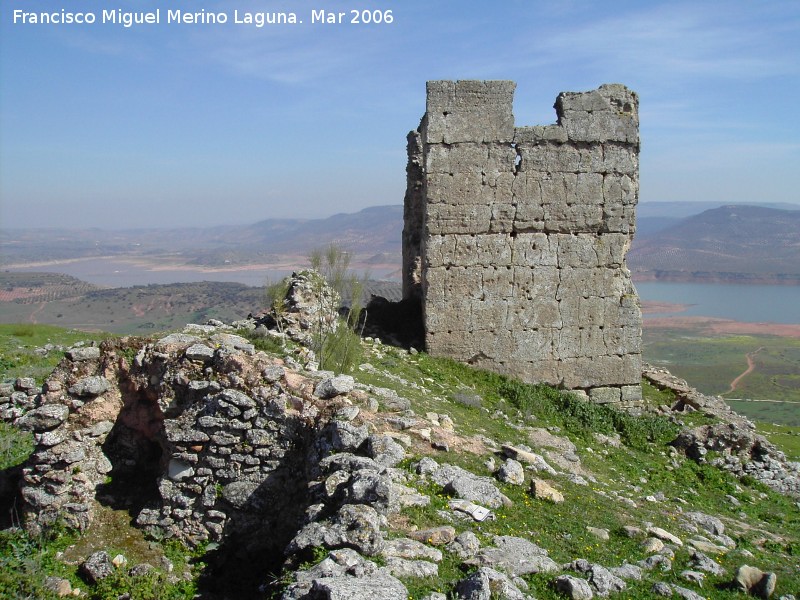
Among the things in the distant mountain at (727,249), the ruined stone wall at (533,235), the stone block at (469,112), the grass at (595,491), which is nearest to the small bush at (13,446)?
the grass at (595,491)

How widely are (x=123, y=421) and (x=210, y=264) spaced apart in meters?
88.8

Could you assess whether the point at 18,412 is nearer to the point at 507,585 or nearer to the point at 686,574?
the point at 507,585

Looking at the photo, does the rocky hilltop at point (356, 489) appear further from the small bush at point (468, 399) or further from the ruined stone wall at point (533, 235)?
the ruined stone wall at point (533, 235)

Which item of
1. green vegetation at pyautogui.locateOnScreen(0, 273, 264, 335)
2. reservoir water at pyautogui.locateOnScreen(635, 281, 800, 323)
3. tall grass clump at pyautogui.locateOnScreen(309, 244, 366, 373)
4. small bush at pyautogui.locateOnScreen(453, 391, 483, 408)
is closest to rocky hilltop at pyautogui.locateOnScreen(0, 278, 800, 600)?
small bush at pyautogui.locateOnScreen(453, 391, 483, 408)

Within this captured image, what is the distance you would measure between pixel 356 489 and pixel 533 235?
7.69 m

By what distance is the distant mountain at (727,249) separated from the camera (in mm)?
102625

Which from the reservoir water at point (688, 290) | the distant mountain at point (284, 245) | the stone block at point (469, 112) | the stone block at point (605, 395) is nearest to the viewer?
the stone block at point (469, 112)

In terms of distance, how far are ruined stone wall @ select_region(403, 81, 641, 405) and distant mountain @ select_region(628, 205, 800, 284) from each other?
9198 cm

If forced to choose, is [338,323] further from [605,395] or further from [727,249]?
[727,249]

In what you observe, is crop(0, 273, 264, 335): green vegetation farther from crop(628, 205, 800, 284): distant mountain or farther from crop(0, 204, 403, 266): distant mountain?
crop(628, 205, 800, 284): distant mountain

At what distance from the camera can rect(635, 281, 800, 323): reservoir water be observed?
7500cm

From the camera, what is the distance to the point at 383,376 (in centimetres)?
1115

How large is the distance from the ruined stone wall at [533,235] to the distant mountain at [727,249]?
91981mm

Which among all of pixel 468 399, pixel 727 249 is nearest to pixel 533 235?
pixel 468 399
